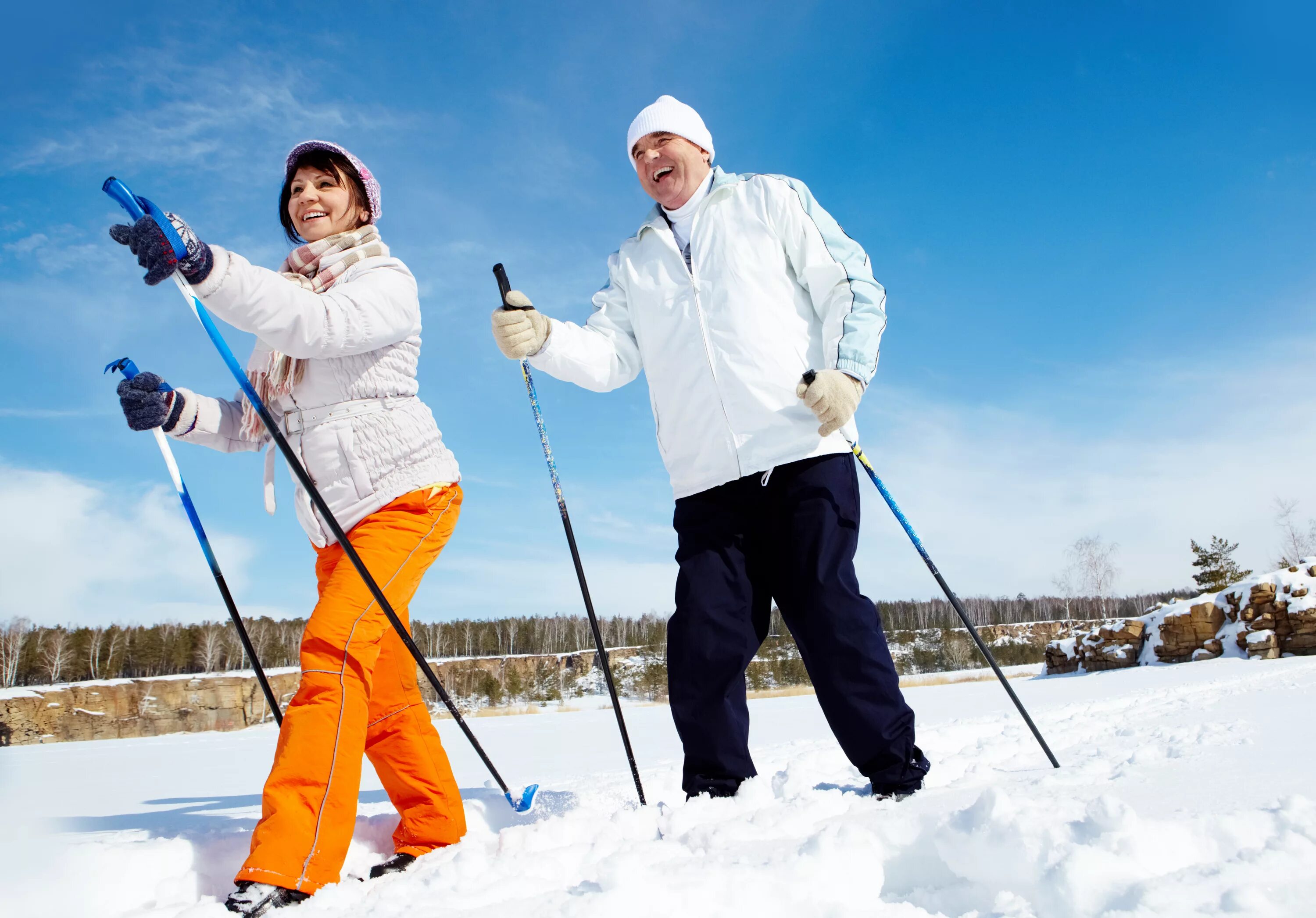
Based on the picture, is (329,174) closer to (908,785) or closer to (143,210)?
(143,210)

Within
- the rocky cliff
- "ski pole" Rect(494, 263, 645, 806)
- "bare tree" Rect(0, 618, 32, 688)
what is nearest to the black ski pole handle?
"ski pole" Rect(494, 263, 645, 806)

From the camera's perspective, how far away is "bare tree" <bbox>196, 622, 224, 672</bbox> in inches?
1592

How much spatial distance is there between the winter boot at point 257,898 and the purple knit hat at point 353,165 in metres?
1.87

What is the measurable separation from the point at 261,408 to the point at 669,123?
5.46 ft

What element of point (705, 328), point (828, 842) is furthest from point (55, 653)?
point (828, 842)

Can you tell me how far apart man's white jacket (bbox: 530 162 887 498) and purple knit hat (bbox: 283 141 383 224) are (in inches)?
27.3

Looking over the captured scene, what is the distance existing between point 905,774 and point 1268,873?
1.15m

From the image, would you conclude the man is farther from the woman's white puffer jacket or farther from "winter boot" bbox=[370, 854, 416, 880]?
"winter boot" bbox=[370, 854, 416, 880]

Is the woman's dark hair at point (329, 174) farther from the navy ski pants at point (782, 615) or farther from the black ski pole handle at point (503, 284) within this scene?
the navy ski pants at point (782, 615)

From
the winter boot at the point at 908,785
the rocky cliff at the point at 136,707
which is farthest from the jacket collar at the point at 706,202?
the rocky cliff at the point at 136,707

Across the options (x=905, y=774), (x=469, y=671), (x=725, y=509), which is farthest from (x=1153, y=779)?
(x=469, y=671)

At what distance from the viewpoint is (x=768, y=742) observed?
521cm

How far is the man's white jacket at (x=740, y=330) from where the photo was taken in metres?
2.36

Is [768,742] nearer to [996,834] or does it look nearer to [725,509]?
[725,509]
